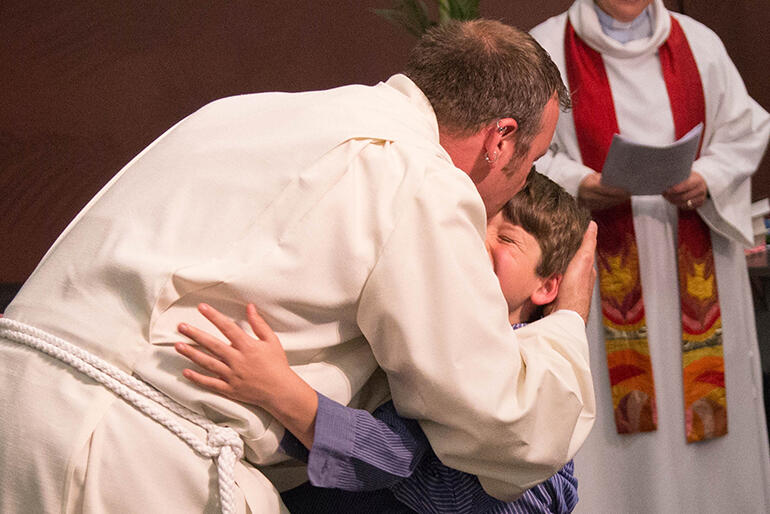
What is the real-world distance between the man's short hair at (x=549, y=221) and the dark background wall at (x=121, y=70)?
2927 millimetres

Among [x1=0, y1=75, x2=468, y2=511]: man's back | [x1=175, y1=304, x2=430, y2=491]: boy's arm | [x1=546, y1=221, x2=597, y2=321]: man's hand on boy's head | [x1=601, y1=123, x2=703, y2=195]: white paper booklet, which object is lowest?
[x1=601, y1=123, x2=703, y2=195]: white paper booklet

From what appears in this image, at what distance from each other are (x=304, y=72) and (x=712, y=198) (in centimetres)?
231

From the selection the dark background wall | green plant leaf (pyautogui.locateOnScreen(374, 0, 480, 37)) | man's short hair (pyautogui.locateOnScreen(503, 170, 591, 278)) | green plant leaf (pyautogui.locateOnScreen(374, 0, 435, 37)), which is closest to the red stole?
green plant leaf (pyautogui.locateOnScreen(374, 0, 480, 37))

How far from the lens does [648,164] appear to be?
3.09 meters

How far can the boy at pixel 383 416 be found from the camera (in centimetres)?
137

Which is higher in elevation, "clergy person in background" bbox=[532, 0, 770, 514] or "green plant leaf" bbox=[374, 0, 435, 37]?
"green plant leaf" bbox=[374, 0, 435, 37]

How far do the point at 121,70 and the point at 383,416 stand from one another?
11.3 ft

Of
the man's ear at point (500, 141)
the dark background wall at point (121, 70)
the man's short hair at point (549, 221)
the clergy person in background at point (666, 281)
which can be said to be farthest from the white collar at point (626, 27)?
the man's ear at point (500, 141)

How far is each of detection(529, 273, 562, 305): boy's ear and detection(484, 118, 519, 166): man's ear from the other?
321 millimetres

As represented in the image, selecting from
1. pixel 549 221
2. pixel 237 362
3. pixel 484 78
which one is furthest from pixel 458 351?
pixel 549 221

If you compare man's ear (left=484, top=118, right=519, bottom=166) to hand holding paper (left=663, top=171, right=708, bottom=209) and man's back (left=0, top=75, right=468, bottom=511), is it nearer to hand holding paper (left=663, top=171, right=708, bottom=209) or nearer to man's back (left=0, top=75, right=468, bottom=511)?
man's back (left=0, top=75, right=468, bottom=511)

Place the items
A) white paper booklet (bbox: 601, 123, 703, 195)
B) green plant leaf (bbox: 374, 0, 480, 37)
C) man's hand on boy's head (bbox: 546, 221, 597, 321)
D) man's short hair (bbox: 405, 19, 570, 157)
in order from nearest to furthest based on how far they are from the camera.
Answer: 1. man's short hair (bbox: 405, 19, 570, 157)
2. man's hand on boy's head (bbox: 546, 221, 597, 321)
3. white paper booklet (bbox: 601, 123, 703, 195)
4. green plant leaf (bbox: 374, 0, 480, 37)

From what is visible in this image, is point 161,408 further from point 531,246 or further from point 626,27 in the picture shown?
point 626,27

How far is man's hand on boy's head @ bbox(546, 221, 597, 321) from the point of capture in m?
1.90
